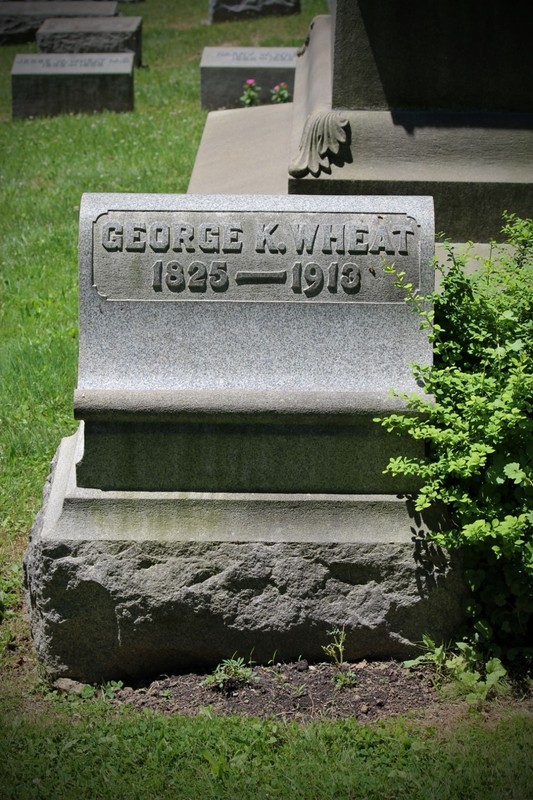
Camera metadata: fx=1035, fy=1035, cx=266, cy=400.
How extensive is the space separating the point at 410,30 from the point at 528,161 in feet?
3.45

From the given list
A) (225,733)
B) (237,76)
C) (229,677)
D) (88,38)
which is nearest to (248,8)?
(88,38)

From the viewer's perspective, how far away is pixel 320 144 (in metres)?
6.09

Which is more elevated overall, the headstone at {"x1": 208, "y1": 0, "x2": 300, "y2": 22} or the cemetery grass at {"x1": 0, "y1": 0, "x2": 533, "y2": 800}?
the headstone at {"x1": 208, "y1": 0, "x2": 300, "y2": 22}

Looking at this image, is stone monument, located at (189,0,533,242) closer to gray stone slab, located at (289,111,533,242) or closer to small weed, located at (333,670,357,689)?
gray stone slab, located at (289,111,533,242)

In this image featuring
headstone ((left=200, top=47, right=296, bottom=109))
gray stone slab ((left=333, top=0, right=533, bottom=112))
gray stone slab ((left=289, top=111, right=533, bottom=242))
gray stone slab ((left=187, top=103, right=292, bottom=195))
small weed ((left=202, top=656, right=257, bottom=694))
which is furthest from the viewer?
headstone ((left=200, top=47, right=296, bottom=109))

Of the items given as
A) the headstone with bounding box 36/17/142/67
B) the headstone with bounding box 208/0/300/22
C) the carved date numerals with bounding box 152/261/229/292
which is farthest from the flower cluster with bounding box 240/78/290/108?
the carved date numerals with bounding box 152/261/229/292

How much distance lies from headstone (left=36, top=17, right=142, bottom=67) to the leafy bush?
11192 millimetres

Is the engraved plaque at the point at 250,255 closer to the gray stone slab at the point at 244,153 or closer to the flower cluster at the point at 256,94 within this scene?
the gray stone slab at the point at 244,153

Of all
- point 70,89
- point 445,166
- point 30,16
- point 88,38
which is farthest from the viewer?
point 30,16

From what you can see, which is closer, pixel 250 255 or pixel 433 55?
pixel 250 255

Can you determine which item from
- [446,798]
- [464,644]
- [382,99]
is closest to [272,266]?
[464,644]

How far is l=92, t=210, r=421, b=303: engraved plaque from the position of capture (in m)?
3.94

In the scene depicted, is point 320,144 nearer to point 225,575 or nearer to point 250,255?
point 250,255

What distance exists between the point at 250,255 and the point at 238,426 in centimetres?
66
